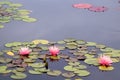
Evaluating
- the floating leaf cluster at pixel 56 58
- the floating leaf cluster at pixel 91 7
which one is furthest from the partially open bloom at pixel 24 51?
the floating leaf cluster at pixel 91 7

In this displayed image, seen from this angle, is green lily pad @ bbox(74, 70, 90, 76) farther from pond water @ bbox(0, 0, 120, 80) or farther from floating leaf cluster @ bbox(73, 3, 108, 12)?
floating leaf cluster @ bbox(73, 3, 108, 12)

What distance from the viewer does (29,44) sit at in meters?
3.27

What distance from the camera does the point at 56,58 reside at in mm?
3016

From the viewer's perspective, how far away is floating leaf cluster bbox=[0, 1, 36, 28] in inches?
159

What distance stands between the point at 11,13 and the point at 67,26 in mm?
860

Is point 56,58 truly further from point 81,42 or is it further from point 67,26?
point 67,26

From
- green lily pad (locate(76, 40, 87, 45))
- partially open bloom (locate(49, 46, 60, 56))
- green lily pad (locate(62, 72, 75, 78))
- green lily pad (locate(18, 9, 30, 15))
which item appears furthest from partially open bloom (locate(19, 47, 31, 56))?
green lily pad (locate(18, 9, 30, 15))

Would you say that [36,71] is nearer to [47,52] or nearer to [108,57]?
[47,52]

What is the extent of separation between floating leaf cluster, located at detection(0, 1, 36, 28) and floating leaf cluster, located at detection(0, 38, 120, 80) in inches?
30.8

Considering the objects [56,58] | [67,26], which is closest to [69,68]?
[56,58]

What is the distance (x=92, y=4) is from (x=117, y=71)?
220cm

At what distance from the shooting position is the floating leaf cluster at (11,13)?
4043 millimetres

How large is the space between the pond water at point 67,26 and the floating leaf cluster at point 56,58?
0.39 ft

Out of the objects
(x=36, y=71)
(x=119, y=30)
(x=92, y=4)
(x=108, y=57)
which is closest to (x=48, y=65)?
(x=36, y=71)
